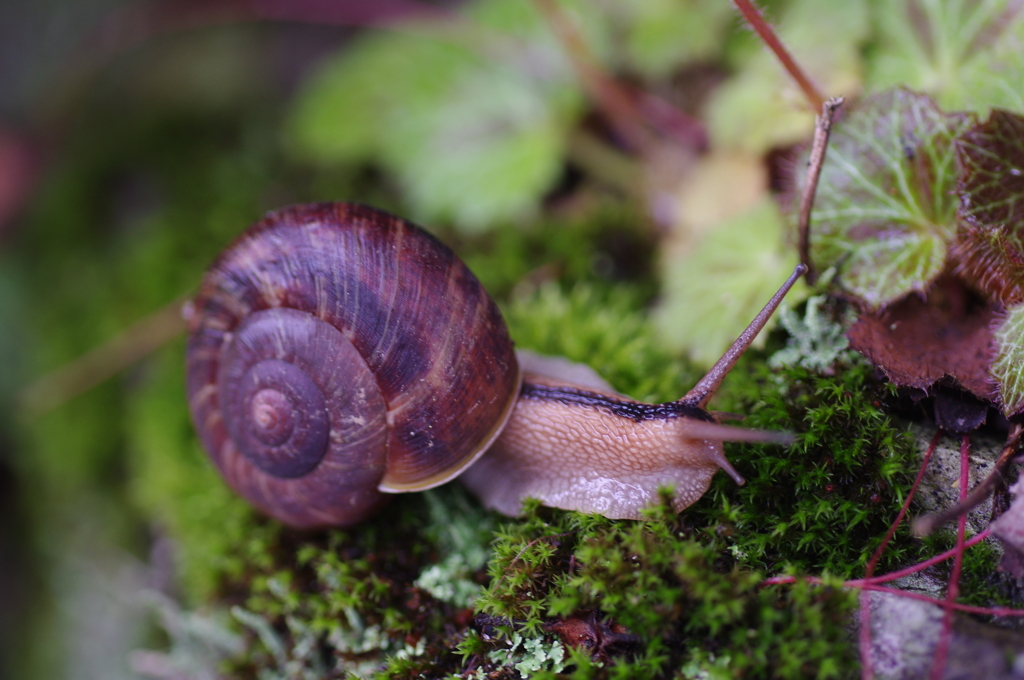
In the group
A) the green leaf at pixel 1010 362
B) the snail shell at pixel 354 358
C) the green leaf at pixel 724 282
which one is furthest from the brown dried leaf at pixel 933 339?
the snail shell at pixel 354 358

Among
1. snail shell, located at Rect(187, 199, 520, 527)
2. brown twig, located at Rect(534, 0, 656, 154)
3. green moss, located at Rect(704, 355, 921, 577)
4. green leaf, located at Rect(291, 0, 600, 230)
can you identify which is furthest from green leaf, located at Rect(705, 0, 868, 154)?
snail shell, located at Rect(187, 199, 520, 527)

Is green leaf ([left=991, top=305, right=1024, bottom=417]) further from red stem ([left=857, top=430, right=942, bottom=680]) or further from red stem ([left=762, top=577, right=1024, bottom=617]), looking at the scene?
red stem ([left=762, top=577, right=1024, bottom=617])

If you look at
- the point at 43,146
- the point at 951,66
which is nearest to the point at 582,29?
the point at 951,66

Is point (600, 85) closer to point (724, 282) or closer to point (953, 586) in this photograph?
point (724, 282)

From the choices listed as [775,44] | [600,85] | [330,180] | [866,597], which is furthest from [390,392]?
[330,180]

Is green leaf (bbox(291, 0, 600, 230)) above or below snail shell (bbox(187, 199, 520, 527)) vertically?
above
